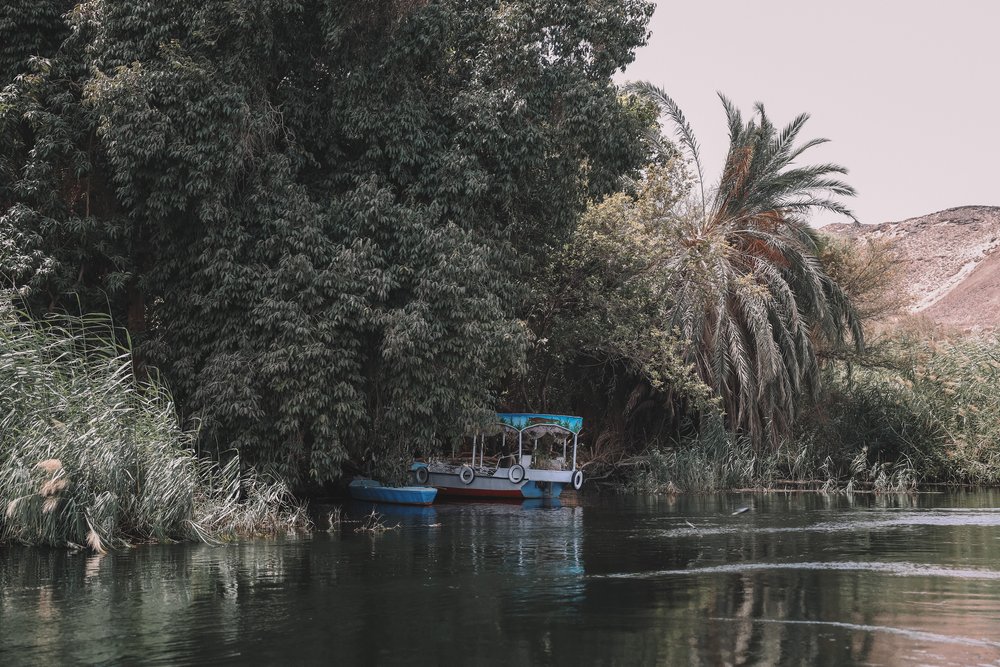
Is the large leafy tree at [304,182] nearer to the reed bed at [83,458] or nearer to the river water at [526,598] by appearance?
the reed bed at [83,458]

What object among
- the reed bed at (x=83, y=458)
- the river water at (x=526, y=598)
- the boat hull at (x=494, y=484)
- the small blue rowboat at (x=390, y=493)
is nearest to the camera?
the river water at (x=526, y=598)

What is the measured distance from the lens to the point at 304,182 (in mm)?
22250

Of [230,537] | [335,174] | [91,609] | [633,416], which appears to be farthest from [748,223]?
[91,609]

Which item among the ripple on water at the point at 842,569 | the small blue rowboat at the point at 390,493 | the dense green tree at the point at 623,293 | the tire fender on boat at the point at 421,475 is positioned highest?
the dense green tree at the point at 623,293

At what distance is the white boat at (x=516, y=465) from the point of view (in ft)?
89.7

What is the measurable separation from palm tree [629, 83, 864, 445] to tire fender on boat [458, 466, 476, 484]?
6859 millimetres

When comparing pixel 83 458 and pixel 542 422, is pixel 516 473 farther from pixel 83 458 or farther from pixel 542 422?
pixel 83 458

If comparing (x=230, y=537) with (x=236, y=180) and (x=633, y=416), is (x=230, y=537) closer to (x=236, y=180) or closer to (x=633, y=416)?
(x=236, y=180)

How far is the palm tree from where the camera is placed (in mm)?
28578

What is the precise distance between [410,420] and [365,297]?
2.60 meters

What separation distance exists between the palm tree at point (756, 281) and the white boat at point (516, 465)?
14.9 feet

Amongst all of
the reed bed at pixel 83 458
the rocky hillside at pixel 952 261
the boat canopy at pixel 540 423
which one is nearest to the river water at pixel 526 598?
the reed bed at pixel 83 458

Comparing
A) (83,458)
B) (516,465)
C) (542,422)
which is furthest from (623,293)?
(83,458)

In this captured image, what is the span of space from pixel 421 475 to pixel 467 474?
1.25 m
